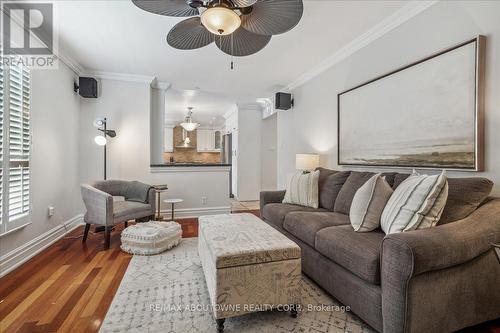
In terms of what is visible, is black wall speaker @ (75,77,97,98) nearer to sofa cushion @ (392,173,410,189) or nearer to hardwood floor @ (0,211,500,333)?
hardwood floor @ (0,211,500,333)

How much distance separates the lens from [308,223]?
88.6 inches

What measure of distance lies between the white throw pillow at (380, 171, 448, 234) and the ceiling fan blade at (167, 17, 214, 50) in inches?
72.6

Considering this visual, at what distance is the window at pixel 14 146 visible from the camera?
88.7 inches

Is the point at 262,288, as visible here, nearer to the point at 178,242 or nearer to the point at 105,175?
the point at 178,242

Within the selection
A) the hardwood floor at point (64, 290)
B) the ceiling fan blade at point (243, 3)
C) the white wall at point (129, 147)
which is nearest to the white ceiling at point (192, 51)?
the white wall at point (129, 147)

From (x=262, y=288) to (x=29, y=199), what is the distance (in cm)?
264

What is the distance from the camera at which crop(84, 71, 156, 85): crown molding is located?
13.2ft

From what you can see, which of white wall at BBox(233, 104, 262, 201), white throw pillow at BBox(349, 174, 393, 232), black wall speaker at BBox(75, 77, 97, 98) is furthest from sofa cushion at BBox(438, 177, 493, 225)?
white wall at BBox(233, 104, 262, 201)

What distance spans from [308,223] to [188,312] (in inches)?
46.8

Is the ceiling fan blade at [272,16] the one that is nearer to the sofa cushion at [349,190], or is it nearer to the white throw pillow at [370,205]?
the white throw pillow at [370,205]

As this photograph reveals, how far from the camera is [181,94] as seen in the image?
5.44m

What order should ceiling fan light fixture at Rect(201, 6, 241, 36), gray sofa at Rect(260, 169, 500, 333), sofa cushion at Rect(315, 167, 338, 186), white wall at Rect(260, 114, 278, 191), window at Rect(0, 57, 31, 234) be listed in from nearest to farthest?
gray sofa at Rect(260, 169, 500, 333) → ceiling fan light fixture at Rect(201, 6, 241, 36) → window at Rect(0, 57, 31, 234) → sofa cushion at Rect(315, 167, 338, 186) → white wall at Rect(260, 114, 278, 191)

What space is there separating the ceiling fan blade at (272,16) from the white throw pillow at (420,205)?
1.37 metres

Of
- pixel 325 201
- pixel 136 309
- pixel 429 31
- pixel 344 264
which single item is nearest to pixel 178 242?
pixel 136 309
